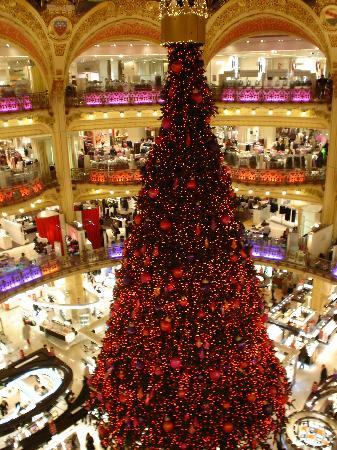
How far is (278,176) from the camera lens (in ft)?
65.1

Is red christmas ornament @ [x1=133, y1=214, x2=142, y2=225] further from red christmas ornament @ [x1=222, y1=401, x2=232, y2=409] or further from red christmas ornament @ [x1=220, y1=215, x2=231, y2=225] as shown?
red christmas ornament @ [x1=222, y1=401, x2=232, y2=409]

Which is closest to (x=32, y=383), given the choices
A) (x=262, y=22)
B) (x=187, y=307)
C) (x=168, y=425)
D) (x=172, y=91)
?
(x=168, y=425)

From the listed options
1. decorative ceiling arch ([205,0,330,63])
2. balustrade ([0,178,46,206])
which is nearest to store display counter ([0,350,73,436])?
balustrade ([0,178,46,206])

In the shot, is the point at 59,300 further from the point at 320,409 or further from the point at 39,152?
the point at 320,409

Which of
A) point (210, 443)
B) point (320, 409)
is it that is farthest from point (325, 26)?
→ point (210, 443)

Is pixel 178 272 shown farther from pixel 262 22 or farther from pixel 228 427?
pixel 262 22

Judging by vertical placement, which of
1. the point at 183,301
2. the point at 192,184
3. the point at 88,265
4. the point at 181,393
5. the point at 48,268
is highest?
the point at 192,184

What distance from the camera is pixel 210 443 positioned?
24.1 ft

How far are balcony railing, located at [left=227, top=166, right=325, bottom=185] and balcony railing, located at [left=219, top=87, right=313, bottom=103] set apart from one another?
2.86m

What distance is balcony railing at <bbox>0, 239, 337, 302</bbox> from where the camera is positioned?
17062mm

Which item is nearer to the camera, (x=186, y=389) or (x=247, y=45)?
(x=186, y=389)

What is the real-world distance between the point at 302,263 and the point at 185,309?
12255 millimetres

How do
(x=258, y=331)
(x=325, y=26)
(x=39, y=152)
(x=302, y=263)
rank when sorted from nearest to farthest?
(x=258, y=331) → (x=325, y=26) → (x=302, y=263) → (x=39, y=152)

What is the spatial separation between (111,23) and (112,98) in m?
3.00
